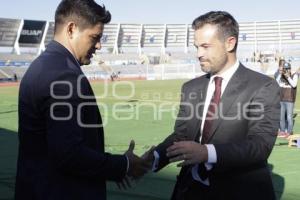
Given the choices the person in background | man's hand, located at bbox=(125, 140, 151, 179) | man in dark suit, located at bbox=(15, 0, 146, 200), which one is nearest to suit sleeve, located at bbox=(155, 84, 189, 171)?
man's hand, located at bbox=(125, 140, 151, 179)

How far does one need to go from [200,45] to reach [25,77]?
1.11m

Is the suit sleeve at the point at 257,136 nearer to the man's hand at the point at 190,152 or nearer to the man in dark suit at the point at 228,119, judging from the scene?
the man in dark suit at the point at 228,119

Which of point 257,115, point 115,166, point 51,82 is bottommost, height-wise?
point 115,166

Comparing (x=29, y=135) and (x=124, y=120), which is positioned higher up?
(x=29, y=135)

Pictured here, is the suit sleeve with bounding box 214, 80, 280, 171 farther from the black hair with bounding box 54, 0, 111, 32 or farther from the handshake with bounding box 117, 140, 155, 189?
the black hair with bounding box 54, 0, 111, 32

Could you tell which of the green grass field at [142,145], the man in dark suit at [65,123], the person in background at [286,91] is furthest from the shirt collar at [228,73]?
the person in background at [286,91]

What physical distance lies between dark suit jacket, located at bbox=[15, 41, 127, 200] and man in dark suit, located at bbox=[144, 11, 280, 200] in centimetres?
46

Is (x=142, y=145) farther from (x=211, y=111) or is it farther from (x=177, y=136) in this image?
(x=211, y=111)

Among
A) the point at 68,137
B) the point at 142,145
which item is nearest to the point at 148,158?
the point at 68,137

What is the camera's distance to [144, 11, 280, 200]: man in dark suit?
3188 millimetres

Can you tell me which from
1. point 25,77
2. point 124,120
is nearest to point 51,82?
point 25,77

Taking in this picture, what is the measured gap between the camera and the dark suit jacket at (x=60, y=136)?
277cm

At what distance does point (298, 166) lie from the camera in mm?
9234

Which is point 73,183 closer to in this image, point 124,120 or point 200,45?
point 200,45
